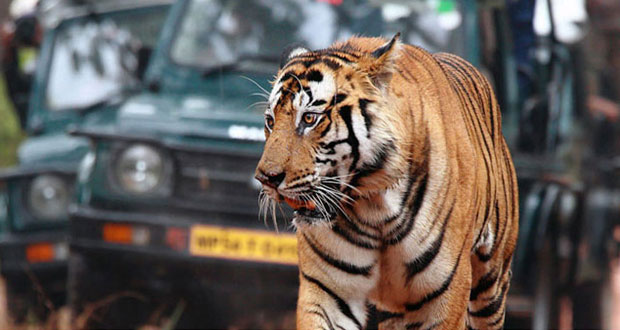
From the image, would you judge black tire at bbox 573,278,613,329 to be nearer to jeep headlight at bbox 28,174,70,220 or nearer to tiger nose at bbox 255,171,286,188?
jeep headlight at bbox 28,174,70,220

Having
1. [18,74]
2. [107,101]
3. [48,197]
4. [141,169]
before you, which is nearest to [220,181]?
[141,169]

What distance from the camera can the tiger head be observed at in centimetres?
285

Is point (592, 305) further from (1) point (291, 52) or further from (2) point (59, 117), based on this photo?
(1) point (291, 52)

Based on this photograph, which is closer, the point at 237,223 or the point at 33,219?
the point at 237,223

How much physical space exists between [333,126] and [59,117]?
17.0ft

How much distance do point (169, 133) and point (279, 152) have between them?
10.2ft

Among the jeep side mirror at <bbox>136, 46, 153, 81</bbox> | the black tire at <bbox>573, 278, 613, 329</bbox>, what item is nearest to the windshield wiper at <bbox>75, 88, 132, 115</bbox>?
the jeep side mirror at <bbox>136, 46, 153, 81</bbox>

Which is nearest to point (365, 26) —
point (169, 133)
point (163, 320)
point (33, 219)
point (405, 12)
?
point (405, 12)

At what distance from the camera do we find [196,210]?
5.68 meters

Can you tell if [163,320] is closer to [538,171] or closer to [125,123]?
[125,123]

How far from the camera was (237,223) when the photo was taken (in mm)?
5594

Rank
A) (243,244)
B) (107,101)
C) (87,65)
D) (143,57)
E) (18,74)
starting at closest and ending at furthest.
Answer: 1. (243,244)
2. (143,57)
3. (107,101)
4. (87,65)
5. (18,74)

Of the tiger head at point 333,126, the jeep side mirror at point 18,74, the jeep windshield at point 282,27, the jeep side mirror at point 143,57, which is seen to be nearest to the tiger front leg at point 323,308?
the tiger head at point 333,126

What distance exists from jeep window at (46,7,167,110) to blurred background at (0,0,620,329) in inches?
24.0
